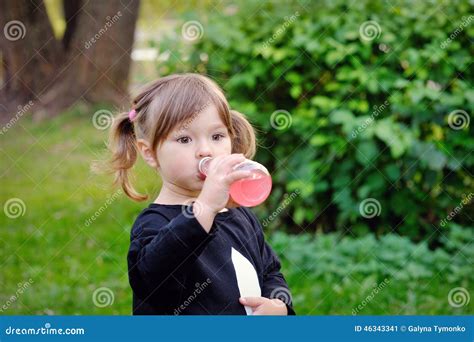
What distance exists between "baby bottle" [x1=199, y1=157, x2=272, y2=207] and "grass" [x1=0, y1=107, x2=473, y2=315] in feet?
3.51

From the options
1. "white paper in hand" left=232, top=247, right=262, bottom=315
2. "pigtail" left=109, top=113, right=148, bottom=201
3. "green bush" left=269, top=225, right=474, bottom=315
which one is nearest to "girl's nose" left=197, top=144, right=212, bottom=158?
"white paper in hand" left=232, top=247, right=262, bottom=315

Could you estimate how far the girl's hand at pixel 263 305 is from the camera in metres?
2.30

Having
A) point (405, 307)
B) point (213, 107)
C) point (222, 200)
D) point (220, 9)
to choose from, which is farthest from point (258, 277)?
point (220, 9)

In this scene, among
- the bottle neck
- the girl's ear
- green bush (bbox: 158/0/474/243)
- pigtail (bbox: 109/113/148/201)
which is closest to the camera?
the bottle neck

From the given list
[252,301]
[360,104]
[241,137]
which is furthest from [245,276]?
[360,104]

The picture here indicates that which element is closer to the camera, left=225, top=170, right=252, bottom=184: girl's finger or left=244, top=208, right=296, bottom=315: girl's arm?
left=225, top=170, right=252, bottom=184: girl's finger

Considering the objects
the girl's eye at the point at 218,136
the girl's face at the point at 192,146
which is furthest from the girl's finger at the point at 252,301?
the girl's eye at the point at 218,136

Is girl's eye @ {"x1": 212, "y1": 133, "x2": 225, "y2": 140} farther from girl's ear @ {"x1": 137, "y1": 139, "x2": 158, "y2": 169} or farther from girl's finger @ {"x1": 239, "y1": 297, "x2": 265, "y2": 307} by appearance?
girl's finger @ {"x1": 239, "y1": 297, "x2": 265, "y2": 307}

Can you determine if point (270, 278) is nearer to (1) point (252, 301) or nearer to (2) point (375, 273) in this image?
(1) point (252, 301)

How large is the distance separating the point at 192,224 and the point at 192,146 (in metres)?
0.26

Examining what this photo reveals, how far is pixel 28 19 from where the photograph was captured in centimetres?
629

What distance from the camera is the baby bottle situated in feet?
7.06

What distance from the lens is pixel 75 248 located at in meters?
4.95

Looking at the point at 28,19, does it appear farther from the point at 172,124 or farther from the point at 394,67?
the point at 172,124
